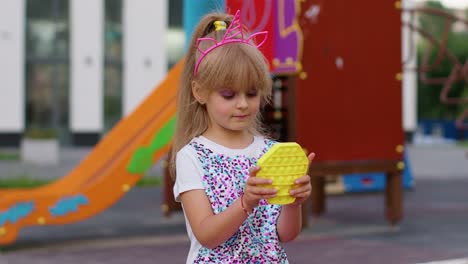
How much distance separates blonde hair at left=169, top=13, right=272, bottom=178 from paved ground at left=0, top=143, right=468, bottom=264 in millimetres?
4500

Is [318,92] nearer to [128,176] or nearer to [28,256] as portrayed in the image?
[128,176]

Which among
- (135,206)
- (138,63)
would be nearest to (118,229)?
(135,206)

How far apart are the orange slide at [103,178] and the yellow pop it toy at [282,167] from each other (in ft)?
17.5

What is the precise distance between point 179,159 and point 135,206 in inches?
345

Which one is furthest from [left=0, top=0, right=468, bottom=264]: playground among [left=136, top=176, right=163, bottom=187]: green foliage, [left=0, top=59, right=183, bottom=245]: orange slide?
[left=136, top=176, right=163, bottom=187]: green foliage

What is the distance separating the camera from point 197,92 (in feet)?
7.13

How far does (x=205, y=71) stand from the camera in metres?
2.11

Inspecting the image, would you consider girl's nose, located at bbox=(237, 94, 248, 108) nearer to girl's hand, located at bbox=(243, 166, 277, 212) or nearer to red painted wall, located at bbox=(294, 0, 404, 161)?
girl's hand, located at bbox=(243, 166, 277, 212)

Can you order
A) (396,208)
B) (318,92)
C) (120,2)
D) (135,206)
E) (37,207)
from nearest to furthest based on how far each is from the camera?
(37,207) < (318,92) < (396,208) < (135,206) < (120,2)

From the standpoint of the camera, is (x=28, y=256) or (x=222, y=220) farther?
(x=28, y=256)

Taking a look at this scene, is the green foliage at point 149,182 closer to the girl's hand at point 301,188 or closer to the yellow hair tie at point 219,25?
the yellow hair tie at point 219,25

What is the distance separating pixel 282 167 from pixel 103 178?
550cm

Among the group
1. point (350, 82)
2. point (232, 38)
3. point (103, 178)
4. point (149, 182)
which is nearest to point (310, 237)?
point (350, 82)

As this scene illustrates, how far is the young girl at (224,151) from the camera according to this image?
2.07m
